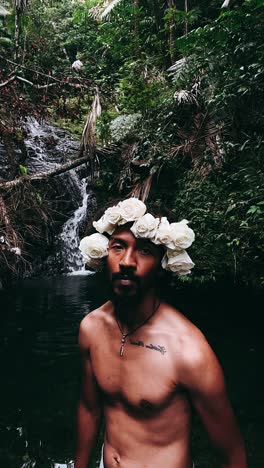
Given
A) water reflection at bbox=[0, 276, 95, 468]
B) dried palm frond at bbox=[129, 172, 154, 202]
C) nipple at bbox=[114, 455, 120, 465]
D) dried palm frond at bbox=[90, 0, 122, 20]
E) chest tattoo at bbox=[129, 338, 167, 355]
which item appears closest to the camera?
chest tattoo at bbox=[129, 338, 167, 355]

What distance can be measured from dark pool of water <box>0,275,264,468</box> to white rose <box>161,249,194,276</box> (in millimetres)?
2823

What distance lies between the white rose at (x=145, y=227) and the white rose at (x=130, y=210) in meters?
0.03

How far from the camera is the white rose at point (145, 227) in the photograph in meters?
1.48

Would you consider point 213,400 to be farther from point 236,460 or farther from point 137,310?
point 137,310

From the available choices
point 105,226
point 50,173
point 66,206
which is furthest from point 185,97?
point 105,226

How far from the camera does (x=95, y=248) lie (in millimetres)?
1584

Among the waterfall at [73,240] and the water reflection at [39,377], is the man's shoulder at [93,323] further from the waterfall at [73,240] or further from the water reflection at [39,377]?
the waterfall at [73,240]

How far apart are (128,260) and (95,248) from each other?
0.18 metres

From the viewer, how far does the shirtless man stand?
4.57 feet

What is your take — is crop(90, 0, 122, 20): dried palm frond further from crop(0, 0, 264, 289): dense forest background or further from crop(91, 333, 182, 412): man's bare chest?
crop(91, 333, 182, 412): man's bare chest

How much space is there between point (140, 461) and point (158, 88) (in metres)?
9.78

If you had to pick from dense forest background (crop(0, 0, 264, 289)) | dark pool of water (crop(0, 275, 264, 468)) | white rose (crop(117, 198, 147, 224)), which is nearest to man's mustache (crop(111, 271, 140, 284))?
white rose (crop(117, 198, 147, 224))

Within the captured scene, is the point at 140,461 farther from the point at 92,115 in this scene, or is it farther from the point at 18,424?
the point at 92,115

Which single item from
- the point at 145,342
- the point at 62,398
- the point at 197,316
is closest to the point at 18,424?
the point at 62,398
